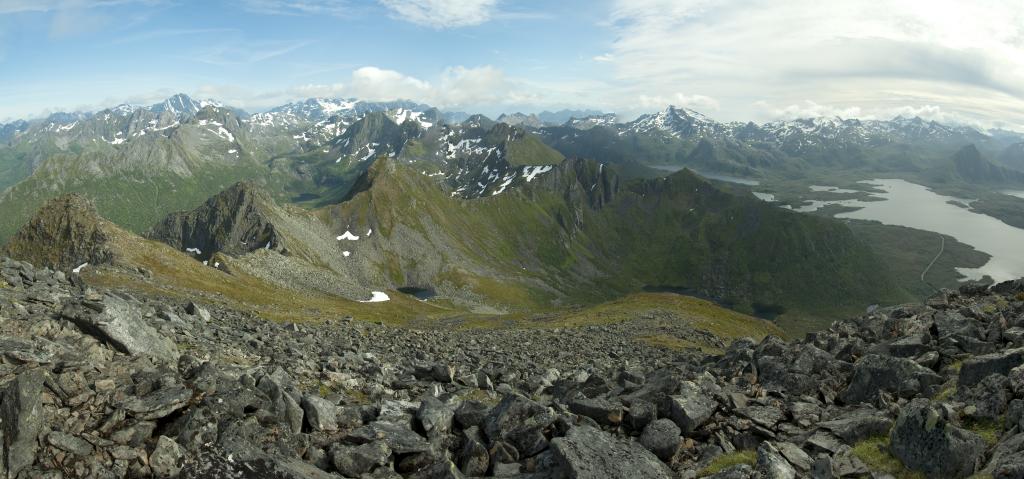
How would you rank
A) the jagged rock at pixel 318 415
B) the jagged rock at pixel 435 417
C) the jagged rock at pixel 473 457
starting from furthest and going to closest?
the jagged rock at pixel 435 417
the jagged rock at pixel 318 415
the jagged rock at pixel 473 457

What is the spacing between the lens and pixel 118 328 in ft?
73.4

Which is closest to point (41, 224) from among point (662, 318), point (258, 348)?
point (258, 348)

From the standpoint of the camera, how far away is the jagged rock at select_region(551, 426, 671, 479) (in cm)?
1438

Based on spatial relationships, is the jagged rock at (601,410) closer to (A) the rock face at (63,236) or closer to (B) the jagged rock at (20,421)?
(B) the jagged rock at (20,421)

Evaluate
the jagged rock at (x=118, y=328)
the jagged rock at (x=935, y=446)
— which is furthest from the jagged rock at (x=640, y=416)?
the jagged rock at (x=118, y=328)

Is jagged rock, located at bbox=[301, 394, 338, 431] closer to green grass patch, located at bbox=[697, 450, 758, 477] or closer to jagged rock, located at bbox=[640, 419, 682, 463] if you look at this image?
jagged rock, located at bbox=[640, 419, 682, 463]

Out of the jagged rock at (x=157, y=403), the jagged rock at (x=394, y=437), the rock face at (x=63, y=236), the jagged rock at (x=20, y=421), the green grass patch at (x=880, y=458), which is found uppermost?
the jagged rock at (x=20, y=421)

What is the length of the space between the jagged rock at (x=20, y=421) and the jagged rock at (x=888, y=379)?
26.8m

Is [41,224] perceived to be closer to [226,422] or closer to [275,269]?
[275,269]

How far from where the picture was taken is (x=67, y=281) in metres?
40.4

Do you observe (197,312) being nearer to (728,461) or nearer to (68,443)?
(68,443)

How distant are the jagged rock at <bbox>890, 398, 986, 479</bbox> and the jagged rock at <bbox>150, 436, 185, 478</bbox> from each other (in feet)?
62.8

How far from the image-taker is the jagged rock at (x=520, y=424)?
675 inches

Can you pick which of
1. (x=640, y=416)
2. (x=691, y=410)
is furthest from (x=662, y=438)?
(x=691, y=410)
